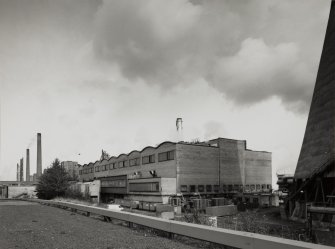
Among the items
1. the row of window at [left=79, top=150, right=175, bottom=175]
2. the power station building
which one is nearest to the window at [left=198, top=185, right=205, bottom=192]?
the power station building

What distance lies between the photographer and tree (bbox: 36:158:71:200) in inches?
2339

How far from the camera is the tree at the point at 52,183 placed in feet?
195

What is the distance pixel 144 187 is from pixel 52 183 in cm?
1641

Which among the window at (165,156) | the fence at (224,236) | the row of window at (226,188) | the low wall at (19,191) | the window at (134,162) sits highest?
the window at (165,156)

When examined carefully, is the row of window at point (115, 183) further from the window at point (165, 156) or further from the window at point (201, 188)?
the window at point (201, 188)

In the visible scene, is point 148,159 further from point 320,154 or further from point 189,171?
point 320,154

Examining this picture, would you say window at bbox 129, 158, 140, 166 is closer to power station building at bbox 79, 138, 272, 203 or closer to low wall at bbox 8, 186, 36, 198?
power station building at bbox 79, 138, 272, 203

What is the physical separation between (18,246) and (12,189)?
94.4m

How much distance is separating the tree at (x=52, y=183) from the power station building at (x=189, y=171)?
12.3 m

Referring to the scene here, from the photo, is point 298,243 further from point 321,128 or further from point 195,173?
point 195,173

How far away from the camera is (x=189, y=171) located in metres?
56.8

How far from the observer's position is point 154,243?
10641mm

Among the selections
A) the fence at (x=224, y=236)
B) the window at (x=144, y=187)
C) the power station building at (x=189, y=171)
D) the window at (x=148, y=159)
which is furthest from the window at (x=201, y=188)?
the fence at (x=224, y=236)

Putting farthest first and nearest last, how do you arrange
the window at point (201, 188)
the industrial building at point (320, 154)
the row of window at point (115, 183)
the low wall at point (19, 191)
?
the low wall at point (19, 191)
the row of window at point (115, 183)
the window at point (201, 188)
the industrial building at point (320, 154)
